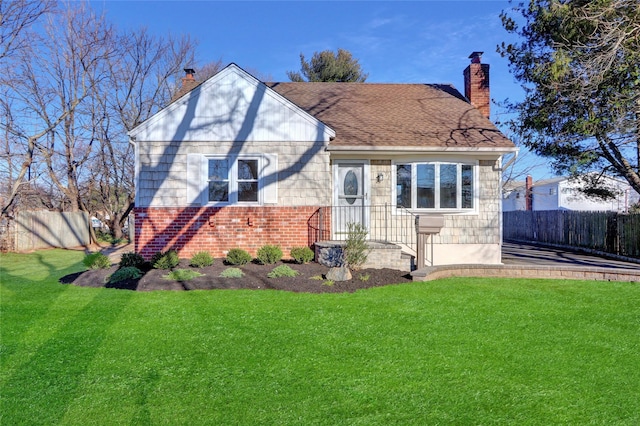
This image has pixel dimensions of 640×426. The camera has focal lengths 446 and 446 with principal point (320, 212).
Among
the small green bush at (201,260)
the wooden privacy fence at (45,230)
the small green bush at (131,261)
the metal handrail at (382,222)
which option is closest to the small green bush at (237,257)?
the small green bush at (201,260)

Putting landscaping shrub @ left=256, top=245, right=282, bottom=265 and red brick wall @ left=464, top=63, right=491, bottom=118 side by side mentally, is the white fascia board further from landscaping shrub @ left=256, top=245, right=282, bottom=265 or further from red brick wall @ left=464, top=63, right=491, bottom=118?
red brick wall @ left=464, top=63, right=491, bottom=118

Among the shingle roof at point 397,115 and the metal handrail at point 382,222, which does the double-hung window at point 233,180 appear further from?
the shingle roof at point 397,115

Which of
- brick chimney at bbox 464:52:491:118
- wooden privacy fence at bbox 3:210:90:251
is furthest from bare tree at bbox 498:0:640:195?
wooden privacy fence at bbox 3:210:90:251

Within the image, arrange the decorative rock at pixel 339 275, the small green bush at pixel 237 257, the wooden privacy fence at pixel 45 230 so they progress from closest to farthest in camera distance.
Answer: the decorative rock at pixel 339 275 → the small green bush at pixel 237 257 → the wooden privacy fence at pixel 45 230

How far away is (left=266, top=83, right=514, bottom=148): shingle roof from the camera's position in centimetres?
1166

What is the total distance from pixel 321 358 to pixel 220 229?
7.36 m

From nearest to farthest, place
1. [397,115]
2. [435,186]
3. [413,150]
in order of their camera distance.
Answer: [413,150], [435,186], [397,115]

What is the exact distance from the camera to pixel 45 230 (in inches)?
781

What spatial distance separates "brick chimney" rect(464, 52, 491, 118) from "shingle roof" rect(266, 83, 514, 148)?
41cm

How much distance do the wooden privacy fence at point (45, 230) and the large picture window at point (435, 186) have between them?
1542 cm

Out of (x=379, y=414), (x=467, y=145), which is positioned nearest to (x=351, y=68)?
(x=467, y=145)

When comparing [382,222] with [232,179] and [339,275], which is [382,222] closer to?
[339,275]

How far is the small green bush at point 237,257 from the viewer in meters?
10.4

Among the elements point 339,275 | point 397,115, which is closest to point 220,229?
point 339,275
